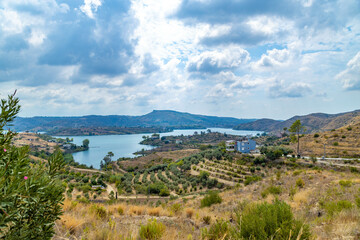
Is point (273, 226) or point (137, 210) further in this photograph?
point (137, 210)

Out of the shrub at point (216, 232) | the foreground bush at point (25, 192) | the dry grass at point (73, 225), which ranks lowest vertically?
the dry grass at point (73, 225)

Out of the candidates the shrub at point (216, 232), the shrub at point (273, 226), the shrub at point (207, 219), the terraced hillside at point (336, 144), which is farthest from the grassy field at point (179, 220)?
the terraced hillside at point (336, 144)

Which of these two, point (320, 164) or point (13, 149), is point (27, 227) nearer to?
point (13, 149)

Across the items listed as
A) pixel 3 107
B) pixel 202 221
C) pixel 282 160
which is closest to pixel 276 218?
pixel 202 221

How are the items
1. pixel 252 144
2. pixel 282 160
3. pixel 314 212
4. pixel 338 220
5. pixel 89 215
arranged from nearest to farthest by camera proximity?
1. pixel 338 220
2. pixel 89 215
3. pixel 314 212
4. pixel 282 160
5. pixel 252 144

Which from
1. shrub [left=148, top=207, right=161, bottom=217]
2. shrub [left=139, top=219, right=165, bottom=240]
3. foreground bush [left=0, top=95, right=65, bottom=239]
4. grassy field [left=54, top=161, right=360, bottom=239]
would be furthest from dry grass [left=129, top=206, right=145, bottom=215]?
foreground bush [left=0, top=95, right=65, bottom=239]

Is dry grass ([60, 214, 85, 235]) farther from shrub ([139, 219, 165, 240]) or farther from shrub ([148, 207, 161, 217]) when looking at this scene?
shrub ([148, 207, 161, 217])

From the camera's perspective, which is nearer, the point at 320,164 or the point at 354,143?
the point at 320,164

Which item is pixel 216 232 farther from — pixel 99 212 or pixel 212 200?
pixel 212 200

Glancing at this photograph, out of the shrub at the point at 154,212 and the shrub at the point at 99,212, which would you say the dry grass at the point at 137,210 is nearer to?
the shrub at the point at 154,212

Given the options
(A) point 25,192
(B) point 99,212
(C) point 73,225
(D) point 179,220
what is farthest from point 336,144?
(A) point 25,192

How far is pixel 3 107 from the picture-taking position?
6.71 ft

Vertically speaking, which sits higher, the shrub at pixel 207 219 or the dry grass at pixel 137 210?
the shrub at pixel 207 219

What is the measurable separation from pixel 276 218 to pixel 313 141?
47.4 m
